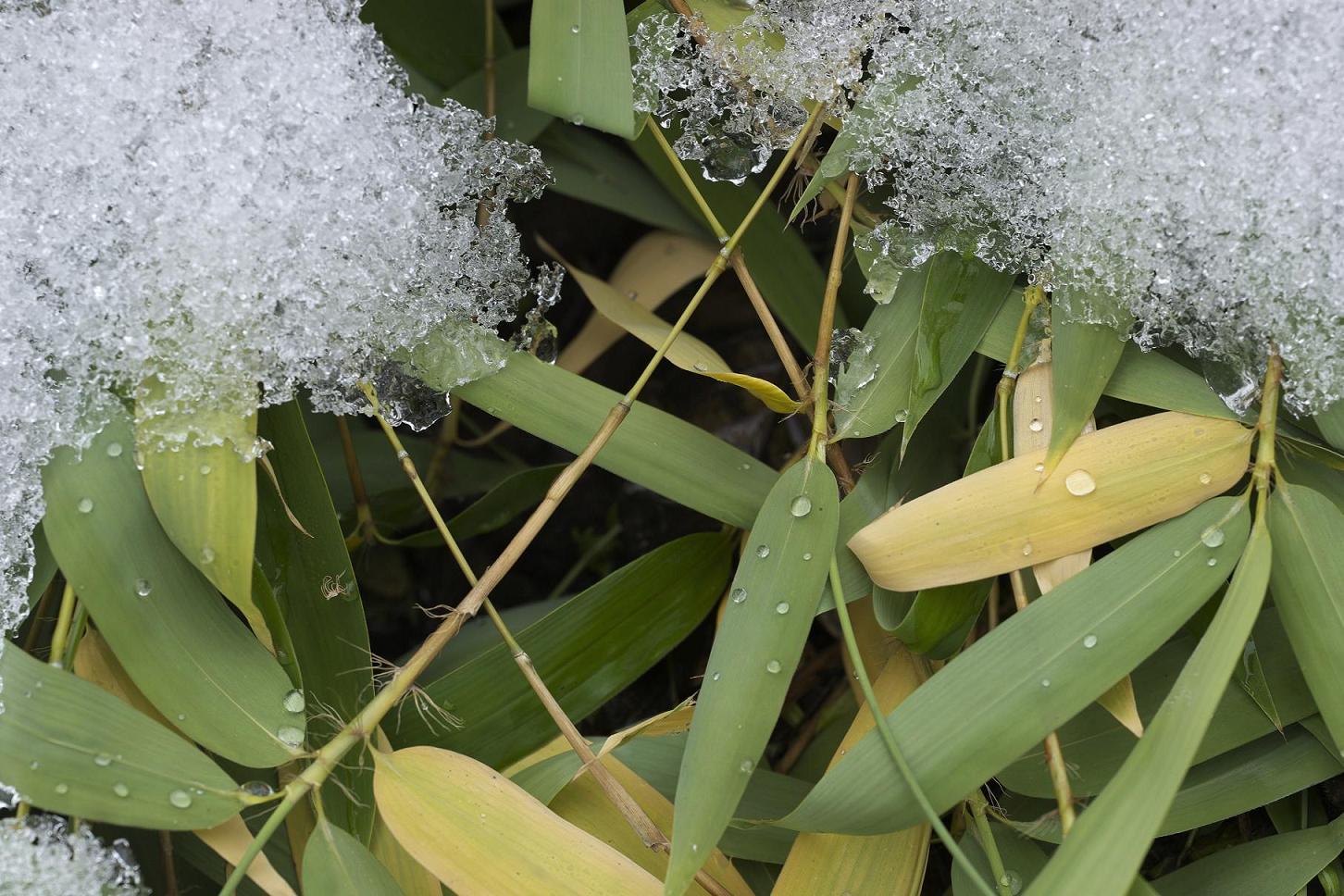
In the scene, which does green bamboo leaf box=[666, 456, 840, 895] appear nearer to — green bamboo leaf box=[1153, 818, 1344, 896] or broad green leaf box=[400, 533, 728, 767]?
broad green leaf box=[400, 533, 728, 767]

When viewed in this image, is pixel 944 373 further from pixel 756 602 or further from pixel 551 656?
pixel 551 656

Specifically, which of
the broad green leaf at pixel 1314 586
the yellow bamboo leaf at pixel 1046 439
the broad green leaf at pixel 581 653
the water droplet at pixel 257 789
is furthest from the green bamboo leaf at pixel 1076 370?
the water droplet at pixel 257 789

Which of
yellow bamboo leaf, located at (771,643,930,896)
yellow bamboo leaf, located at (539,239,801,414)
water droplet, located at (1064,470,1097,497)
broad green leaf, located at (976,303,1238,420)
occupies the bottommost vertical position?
yellow bamboo leaf, located at (771,643,930,896)

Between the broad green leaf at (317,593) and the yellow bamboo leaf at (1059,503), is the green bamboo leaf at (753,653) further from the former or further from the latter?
the broad green leaf at (317,593)

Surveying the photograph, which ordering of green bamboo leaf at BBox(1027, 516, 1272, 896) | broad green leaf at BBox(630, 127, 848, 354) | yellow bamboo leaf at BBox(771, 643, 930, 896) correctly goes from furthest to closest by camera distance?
broad green leaf at BBox(630, 127, 848, 354) < yellow bamboo leaf at BBox(771, 643, 930, 896) < green bamboo leaf at BBox(1027, 516, 1272, 896)

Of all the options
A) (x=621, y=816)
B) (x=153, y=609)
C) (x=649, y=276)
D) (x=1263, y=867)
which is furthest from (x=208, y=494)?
(x=1263, y=867)

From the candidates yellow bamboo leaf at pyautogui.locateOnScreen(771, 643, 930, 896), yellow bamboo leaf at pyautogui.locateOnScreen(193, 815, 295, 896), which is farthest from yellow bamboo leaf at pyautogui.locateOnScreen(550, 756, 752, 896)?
yellow bamboo leaf at pyautogui.locateOnScreen(193, 815, 295, 896)

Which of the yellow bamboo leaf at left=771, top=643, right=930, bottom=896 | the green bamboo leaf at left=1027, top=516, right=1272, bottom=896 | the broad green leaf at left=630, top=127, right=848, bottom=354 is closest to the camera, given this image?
the green bamboo leaf at left=1027, top=516, right=1272, bottom=896
